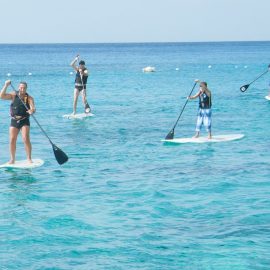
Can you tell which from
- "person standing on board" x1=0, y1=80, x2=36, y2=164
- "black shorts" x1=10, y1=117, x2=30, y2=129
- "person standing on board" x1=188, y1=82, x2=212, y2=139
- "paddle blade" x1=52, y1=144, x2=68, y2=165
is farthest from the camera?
"person standing on board" x1=188, y1=82, x2=212, y2=139

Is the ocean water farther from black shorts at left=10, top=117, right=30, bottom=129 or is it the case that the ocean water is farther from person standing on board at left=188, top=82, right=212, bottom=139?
black shorts at left=10, top=117, right=30, bottom=129

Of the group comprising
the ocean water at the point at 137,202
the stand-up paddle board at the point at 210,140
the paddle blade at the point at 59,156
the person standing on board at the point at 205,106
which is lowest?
the ocean water at the point at 137,202

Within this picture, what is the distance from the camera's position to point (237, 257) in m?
9.96

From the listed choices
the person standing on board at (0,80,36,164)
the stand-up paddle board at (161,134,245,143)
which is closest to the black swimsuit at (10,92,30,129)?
the person standing on board at (0,80,36,164)

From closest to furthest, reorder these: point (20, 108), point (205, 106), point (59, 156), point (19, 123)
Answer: point (20, 108) → point (19, 123) → point (59, 156) → point (205, 106)

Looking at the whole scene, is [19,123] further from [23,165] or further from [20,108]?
[23,165]

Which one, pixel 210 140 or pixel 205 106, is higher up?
pixel 205 106

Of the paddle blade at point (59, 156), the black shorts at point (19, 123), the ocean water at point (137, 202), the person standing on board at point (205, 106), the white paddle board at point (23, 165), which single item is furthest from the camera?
the person standing on board at point (205, 106)

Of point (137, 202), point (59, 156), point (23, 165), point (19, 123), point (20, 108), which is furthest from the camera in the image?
point (59, 156)

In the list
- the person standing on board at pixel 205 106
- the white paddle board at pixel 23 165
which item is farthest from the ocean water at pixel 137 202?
the person standing on board at pixel 205 106

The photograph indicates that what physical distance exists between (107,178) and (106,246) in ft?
15.7

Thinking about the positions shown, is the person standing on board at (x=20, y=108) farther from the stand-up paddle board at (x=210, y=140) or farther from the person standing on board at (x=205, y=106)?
the stand-up paddle board at (x=210, y=140)

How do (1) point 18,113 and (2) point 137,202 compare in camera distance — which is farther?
(1) point 18,113

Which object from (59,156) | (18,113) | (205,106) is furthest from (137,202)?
(205,106)
